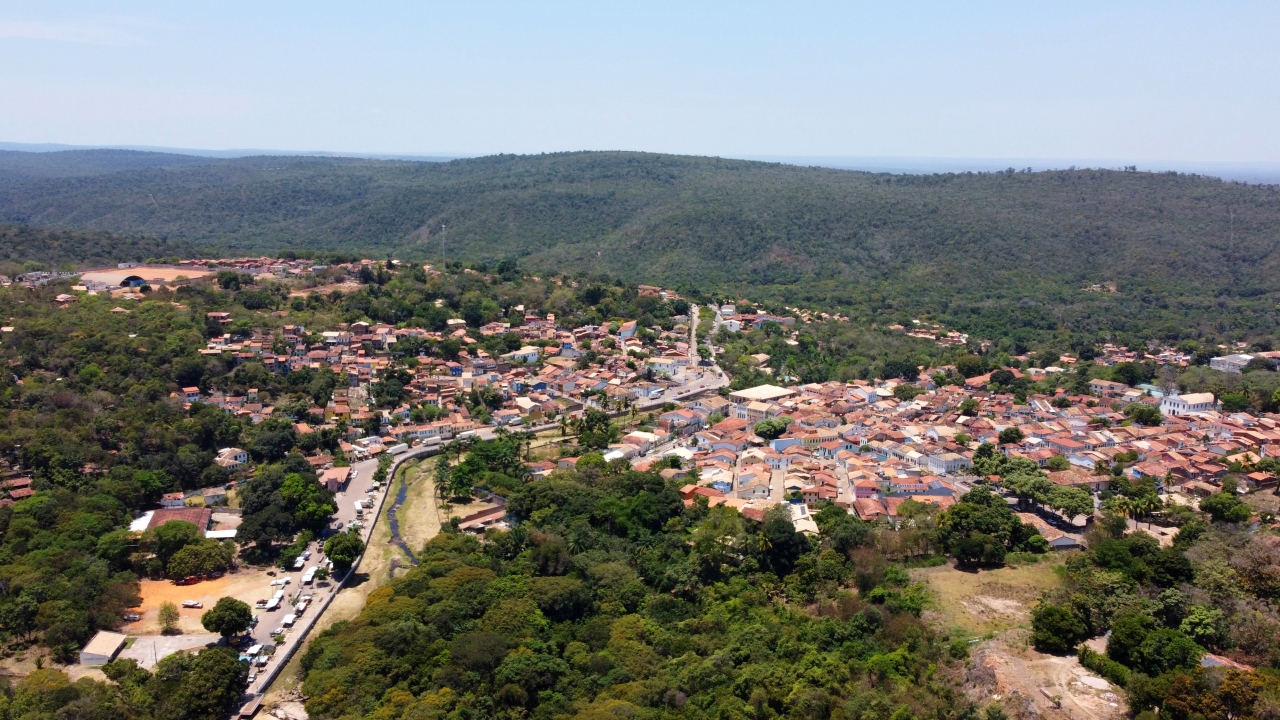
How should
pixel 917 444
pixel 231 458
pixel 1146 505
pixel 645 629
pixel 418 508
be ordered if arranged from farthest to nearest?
pixel 917 444 < pixel 231 458 < pixel 418 508 < pixel 1146 505 < pixel 645 629

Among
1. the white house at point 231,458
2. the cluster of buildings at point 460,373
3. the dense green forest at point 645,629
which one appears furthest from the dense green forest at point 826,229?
the white house at point 231,458

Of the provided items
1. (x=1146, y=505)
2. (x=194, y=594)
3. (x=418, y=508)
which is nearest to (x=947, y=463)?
(x=1146, y=505)

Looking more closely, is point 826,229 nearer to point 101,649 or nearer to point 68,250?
point 68,250

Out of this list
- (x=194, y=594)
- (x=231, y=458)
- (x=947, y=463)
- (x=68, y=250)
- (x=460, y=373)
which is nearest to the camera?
(x=194, y=594)

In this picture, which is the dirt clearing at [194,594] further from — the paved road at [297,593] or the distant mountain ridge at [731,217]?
the distant mountain ridge at [731,217]

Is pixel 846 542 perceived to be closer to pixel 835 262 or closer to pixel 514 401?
pixel 514 401

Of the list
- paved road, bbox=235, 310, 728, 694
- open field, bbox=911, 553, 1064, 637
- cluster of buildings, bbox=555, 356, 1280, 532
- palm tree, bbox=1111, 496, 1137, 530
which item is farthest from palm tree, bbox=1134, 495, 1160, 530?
paved road, bbox=235, 310, 728, 694
